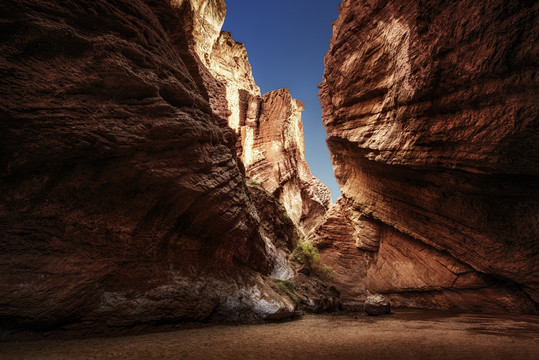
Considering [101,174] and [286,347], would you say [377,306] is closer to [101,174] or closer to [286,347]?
[286,347]

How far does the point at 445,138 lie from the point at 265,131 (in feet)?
86.3

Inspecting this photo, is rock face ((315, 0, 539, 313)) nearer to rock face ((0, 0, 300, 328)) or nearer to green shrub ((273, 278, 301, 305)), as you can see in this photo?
green shrub ((273, 278, 301, 305))

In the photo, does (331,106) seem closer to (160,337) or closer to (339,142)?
(339,142)

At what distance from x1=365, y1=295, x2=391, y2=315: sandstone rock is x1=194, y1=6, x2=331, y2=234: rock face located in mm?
18395

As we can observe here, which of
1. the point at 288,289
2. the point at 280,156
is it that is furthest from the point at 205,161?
the point at 280,156

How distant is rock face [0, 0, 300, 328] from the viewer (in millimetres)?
4906

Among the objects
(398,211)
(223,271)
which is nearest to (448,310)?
(398,211)

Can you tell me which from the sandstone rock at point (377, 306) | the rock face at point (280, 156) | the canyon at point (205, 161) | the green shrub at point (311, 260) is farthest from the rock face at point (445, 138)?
the rock face at point (280, 156)

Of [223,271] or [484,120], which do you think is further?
[223,271]

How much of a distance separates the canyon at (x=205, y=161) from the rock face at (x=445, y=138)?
5cm

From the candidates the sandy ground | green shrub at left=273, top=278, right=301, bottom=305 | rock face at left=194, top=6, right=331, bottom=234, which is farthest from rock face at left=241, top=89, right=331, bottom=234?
the sandy ground

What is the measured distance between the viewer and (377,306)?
1165cm

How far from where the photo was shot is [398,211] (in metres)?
11.8

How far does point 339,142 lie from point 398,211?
184 inches
